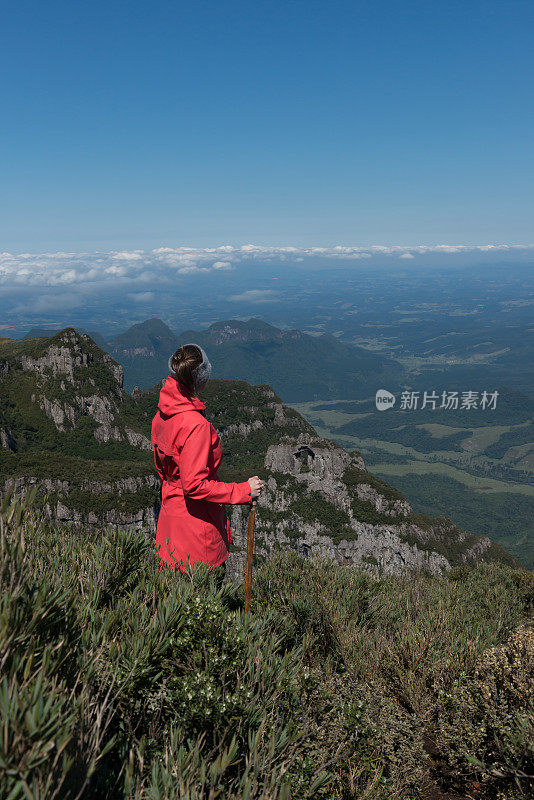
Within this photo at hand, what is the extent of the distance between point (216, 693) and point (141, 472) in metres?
87.0

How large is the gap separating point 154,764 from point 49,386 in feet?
417

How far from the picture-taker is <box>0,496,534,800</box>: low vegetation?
181 cm

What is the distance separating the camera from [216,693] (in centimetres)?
247

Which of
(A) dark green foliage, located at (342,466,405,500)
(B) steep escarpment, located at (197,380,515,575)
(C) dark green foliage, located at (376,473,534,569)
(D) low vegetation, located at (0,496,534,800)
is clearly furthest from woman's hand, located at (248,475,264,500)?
(C) dark green foliage, located at (376,473,534,569)

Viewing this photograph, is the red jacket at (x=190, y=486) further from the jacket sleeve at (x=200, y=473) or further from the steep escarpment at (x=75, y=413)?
the steep escarpment at (x=75, y=413)

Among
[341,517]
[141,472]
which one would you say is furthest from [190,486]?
[341,517]

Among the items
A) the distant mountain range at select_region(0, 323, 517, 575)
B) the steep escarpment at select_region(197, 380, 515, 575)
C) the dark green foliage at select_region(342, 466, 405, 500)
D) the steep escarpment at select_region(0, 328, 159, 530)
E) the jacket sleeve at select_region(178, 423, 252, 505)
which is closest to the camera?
the jacket sleeve at select_region(178, 423, 252, 505)

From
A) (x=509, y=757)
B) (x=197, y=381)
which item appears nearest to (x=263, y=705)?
(x=509, y=757)

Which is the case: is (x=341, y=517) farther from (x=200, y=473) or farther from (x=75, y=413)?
(x=200, y=473)

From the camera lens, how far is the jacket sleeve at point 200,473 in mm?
3725

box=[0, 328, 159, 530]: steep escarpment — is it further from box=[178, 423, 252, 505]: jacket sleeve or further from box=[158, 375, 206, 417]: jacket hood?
box=[178, 423, 252, 505]: jacket sleeve

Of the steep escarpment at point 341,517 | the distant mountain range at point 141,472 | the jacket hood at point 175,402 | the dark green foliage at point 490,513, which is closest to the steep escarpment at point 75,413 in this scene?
the distant mountain range at point 141,472

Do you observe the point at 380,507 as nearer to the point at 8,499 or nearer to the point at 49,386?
the point at 49,386

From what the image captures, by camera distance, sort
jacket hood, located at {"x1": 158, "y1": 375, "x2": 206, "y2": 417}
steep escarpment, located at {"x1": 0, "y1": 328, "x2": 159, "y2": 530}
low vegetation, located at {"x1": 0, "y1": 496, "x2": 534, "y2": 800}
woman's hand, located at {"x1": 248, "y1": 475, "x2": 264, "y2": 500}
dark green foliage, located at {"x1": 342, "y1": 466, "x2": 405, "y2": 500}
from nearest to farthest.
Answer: low vegetation, located at {"x1": 0, "y1": 496, "x2": 534, "y2": 800}
woman's hand, located at {"x1": 248, "y1": 475, "x2": 264, "y2": 500}
jacket hood, located at {"x1": 158, "y1": 375, "x2": 206, "y2": 417}
steep escarpment, located at {"x1": 0, "y1": 328, "x2": 159, "y2": 530}
dark green foliage, located at {"x1": 342, "y1": 466, "x2": 405, "y2": 500}
